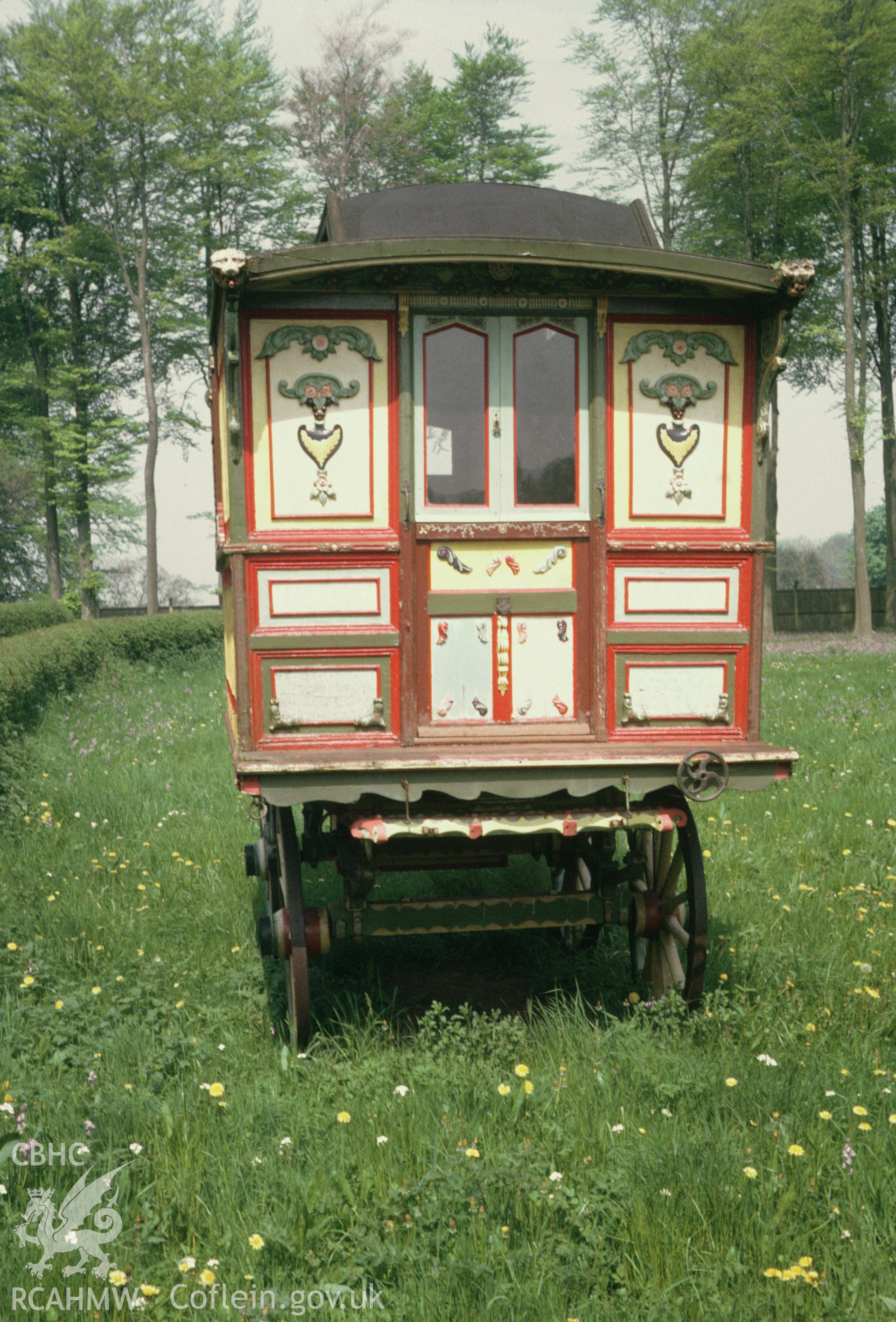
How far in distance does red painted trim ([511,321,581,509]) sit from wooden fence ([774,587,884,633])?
31.6 meters

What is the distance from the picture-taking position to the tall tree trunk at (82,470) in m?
31.1

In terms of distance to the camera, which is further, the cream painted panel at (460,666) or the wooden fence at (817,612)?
the wooden fence at (817,612)

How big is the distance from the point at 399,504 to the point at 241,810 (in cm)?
458

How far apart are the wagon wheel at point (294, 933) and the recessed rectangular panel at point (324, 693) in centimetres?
56

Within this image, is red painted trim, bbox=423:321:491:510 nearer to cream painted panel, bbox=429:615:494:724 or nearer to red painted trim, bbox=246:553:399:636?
red painted trim, bbox=246:553:399:636

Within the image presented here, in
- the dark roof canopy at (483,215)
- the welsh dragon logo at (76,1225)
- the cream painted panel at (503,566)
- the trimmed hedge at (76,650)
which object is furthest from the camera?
the trimmed hedge at (76,650)

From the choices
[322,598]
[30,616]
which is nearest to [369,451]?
[322,598]

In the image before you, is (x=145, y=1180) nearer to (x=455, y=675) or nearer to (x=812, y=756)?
(x=455, y=675)

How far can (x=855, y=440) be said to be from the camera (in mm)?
25281

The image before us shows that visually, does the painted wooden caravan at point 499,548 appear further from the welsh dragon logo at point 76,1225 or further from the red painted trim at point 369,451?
the welsh dragon logo at point 76,1225

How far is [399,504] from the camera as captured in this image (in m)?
4.74

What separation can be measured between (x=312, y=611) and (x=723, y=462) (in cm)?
195

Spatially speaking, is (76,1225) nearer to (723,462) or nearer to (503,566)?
(503,566)

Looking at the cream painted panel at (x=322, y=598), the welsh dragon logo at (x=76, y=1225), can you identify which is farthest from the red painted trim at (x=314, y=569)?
the welsh dragon logo at (x=76, y=1225)
